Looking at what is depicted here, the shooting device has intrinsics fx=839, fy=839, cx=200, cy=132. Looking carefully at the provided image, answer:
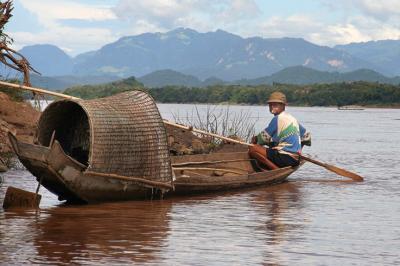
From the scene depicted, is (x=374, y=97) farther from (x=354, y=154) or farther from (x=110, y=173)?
(x=110, y=173)

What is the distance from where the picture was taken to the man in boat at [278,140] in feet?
48.1

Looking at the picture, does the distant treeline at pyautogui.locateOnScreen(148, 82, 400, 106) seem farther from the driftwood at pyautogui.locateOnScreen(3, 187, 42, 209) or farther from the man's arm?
the driftwood at pyautogui.locateOnScreen(3, 187, 42, 209)

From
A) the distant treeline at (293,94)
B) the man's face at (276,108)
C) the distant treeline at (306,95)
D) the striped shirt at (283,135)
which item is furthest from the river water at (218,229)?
the distant treeline at (306,95)

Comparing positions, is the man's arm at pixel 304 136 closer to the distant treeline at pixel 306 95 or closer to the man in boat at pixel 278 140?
the man in boat at pixel 278 140

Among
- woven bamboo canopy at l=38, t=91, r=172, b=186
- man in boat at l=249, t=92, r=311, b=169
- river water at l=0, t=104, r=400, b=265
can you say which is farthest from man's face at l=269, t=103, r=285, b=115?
woven bamboo canopy at l=38, t=91, r=172, b=186

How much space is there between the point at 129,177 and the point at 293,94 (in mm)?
93503

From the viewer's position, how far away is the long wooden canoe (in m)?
10.7

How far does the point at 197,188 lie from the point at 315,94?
296 feet

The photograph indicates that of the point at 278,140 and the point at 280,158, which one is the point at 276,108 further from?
the point at 280,158

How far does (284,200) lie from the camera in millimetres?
13648

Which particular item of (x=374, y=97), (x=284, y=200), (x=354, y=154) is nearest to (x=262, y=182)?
(x=284, y=200)

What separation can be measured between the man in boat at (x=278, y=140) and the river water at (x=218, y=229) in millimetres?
554

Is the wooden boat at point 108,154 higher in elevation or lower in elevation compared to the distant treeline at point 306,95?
lower

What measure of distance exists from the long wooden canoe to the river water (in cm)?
17
